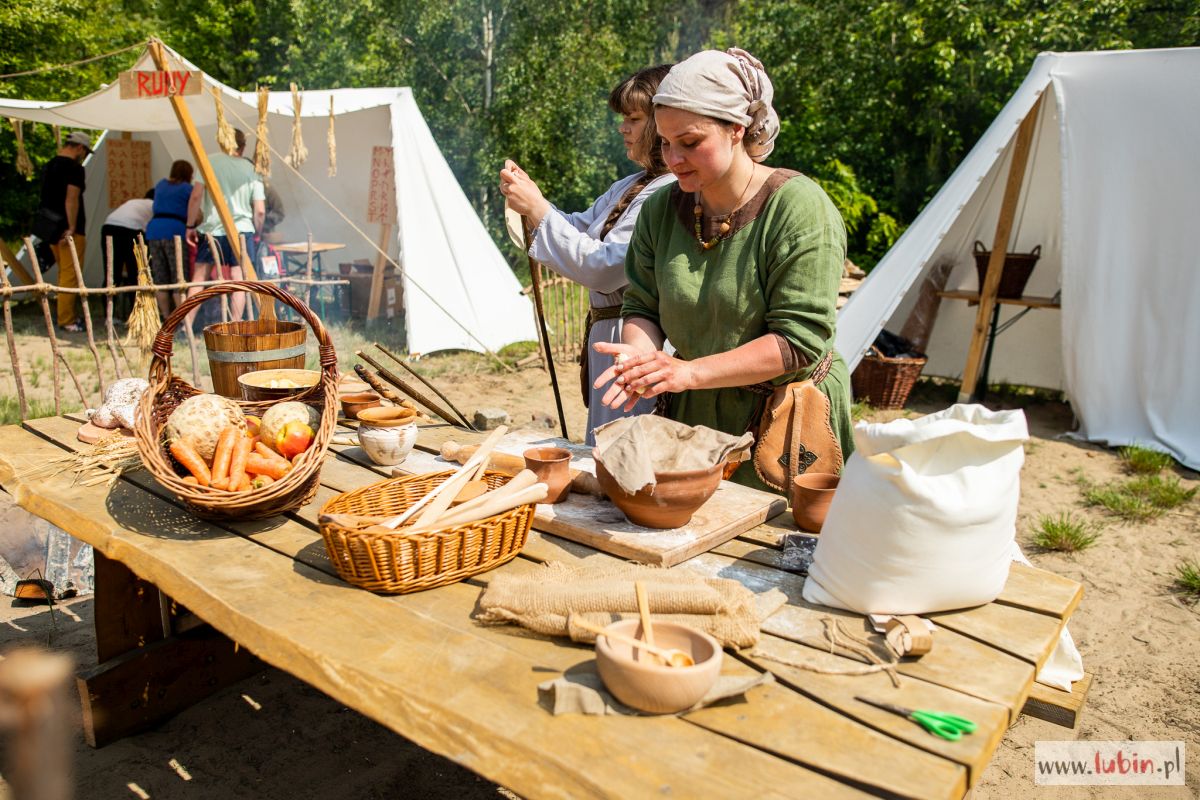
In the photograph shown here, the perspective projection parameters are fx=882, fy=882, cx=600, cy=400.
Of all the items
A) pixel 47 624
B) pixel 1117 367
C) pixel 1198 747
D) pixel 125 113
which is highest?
pixel 125 113

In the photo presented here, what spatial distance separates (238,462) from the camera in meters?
2.03

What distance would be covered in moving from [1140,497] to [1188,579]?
1.29m

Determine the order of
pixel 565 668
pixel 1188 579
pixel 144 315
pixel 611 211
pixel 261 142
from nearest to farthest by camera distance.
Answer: pixel 565 668 → pixel 611 211 → pixel 1188 579 → pixel 144 315 → pixel 261 142

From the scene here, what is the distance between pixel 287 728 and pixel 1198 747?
2871 millimetres

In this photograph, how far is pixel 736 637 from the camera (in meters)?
1.48

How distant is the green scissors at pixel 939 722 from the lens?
1.25 metres

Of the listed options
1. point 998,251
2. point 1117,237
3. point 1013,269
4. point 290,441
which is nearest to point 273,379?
point 290,441

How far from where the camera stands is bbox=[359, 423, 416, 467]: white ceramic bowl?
8.04 ft

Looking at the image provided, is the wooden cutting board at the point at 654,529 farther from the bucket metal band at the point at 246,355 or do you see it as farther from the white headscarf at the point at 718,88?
the bucket metal band at the point at 246,355

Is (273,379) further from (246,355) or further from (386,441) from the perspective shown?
(386,441)

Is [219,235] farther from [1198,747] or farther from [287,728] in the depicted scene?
[1198,747]

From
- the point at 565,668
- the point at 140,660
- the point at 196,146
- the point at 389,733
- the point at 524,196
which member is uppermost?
the point at 196,146

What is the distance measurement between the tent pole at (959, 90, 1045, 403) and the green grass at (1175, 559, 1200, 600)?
2.99 metres

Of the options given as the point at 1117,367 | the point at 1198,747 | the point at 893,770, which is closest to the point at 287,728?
the point at 893,770
